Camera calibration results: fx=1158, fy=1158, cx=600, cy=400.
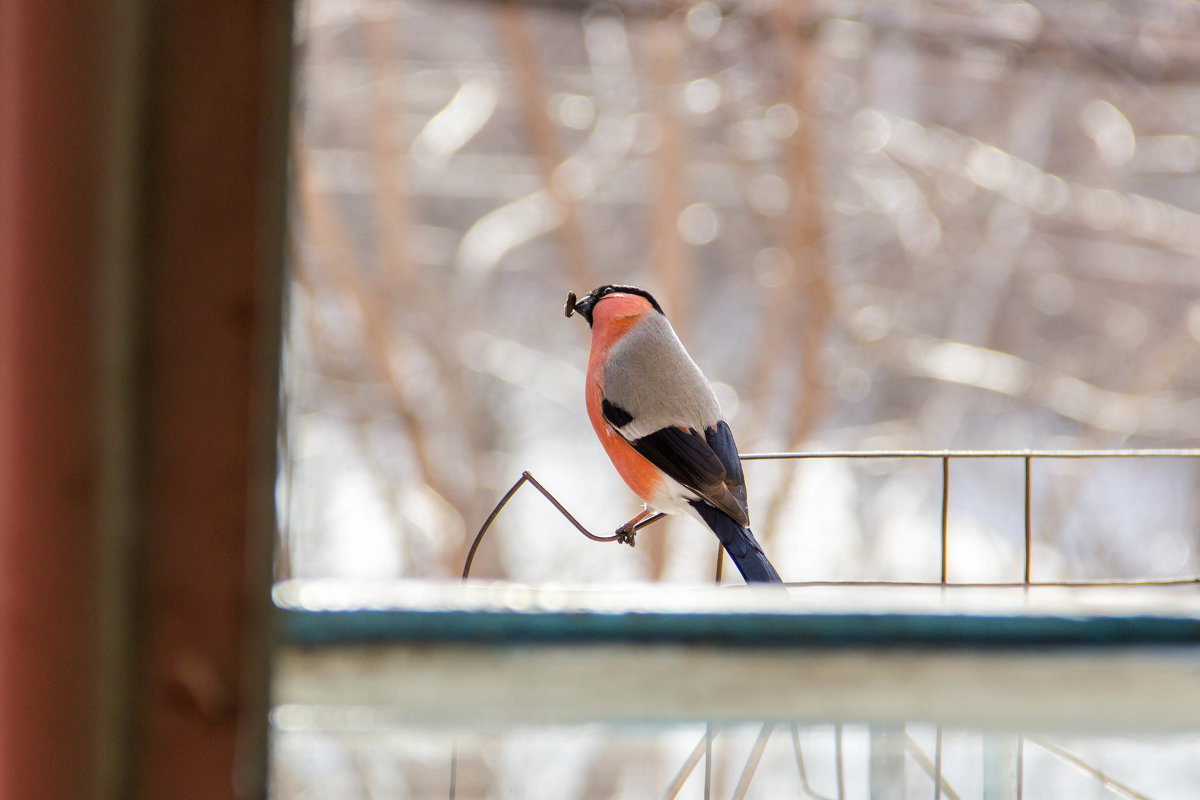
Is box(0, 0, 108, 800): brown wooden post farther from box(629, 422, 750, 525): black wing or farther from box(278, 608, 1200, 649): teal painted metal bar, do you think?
box(629, 422, 750, 525): black wing

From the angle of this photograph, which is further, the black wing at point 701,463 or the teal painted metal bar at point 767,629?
the black wing at point 701,463

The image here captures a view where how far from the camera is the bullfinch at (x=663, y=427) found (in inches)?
53.1

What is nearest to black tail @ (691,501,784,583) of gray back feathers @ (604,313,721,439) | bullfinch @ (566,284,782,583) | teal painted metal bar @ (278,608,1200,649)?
bullfinch @ (566,284,782,583)

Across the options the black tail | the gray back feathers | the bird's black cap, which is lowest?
the black tail

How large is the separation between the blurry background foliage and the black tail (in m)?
2.67

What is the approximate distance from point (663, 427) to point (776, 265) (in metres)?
3.19

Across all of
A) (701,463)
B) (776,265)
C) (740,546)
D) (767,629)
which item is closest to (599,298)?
(701,463)

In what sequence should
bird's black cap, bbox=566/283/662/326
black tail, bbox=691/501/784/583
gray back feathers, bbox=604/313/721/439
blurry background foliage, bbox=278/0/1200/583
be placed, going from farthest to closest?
1. blurry background foliage, bbox=278/0/1200/583
2. bird's black cap, bbox=566/283/662/326
3. gray back feathers, bbox=604/313/721/439
4. black tail, bbox=691/501/784/583

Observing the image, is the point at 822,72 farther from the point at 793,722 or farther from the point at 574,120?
the point at 793,722

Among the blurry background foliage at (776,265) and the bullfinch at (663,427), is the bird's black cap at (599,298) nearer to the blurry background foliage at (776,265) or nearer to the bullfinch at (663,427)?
the bullfinch at (663,427)

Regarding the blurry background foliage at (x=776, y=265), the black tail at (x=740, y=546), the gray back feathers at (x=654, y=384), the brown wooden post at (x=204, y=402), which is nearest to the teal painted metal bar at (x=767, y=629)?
the brown wooden post at (x=204, y=402)

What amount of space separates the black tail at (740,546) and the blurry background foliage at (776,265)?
2.67m

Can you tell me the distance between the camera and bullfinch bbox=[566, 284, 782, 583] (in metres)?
1.35

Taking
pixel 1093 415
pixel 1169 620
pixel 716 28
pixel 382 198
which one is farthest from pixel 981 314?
pixel 1169 620
